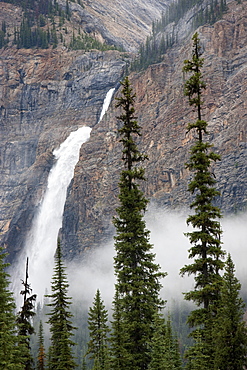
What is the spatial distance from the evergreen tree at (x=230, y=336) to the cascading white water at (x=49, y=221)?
149848 millimetres

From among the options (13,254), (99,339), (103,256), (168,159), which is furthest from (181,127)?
(99,339)

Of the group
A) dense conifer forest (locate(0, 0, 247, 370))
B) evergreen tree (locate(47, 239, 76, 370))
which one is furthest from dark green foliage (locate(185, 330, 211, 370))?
evergreen tree (locate(47, 239, 76, 370))

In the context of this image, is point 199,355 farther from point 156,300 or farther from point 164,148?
point 164,148

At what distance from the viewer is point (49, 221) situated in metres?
179

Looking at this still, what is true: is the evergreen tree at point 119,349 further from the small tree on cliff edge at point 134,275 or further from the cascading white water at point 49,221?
the cascading white water at point 49,221

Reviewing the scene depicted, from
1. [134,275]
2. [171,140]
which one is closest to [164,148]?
[171,140]

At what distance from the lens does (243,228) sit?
15175cm

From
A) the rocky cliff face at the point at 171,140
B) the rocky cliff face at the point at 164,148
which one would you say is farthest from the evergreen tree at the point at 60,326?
the rocky cliff face at the point at 171,140

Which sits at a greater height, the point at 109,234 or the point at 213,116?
the point at 213,116

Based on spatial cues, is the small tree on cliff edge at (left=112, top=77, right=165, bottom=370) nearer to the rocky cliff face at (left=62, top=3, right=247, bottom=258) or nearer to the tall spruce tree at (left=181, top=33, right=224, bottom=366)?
the tall spruce tree at (left=181, top=33, right=224, bottom=366)

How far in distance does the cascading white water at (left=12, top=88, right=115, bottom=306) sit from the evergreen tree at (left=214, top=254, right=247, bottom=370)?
150 m

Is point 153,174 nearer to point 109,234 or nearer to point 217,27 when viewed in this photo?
point 109,234

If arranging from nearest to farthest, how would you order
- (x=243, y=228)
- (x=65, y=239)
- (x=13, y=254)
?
(x=243, y=228)
(x=65, y=239)
(x=13, y=254)

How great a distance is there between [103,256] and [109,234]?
295 inches
